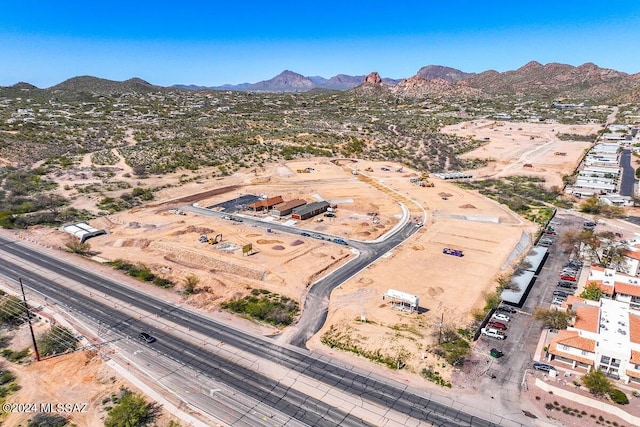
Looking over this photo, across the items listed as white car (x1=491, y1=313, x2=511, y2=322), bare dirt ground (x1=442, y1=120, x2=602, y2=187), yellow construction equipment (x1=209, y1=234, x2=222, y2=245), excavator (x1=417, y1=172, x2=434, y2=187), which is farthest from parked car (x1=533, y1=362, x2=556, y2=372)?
bare dirt ground (x1=442, y1=120, x2=602, y2=187)

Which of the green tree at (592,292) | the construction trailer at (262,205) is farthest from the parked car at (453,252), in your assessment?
the construction trailer at (262,205)

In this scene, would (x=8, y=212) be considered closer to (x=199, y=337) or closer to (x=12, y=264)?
(x=12, y=264)

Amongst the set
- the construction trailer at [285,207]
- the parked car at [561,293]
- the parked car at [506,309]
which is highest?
the construction trailer at [285,207]

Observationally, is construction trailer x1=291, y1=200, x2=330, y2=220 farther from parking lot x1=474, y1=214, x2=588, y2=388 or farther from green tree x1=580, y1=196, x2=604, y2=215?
green tree x1=580, y1=196, x2=604, y2=215

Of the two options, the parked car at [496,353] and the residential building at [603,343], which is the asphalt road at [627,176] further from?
the parked car at [496,353]

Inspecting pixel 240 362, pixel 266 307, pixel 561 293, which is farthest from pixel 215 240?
pixel 561 293

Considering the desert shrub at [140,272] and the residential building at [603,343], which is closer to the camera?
the residential building at [603,343]
